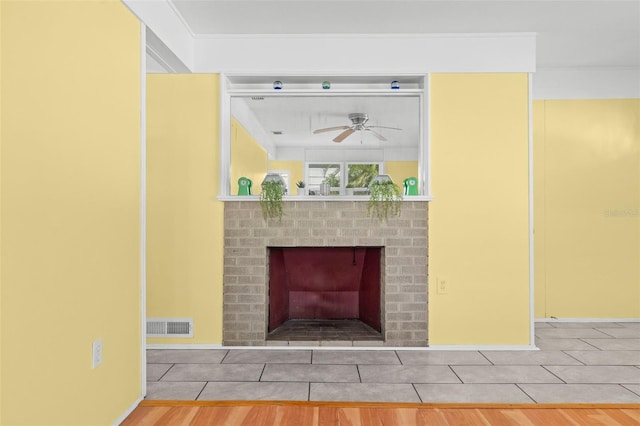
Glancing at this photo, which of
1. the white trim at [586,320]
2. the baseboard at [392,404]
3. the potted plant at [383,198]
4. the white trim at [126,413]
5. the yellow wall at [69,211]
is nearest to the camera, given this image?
the yellow wall at [69,211]

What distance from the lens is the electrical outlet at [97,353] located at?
181cm

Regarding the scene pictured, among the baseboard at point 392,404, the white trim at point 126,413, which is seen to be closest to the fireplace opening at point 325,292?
the baseboard at point 392,404

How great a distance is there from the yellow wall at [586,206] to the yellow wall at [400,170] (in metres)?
1.57

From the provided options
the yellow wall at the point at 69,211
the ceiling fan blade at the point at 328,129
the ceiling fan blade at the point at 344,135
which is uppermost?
the ceiling fan blade at the point at 328,129

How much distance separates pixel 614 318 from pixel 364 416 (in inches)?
127

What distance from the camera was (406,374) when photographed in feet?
8.52

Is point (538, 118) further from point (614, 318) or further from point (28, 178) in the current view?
point (28, 178)

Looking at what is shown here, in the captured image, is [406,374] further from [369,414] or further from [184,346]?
[184,346]

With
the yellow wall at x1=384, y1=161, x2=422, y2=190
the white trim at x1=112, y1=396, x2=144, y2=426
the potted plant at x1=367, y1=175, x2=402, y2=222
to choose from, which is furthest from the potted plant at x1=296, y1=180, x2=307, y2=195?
the white trim at x1=112, y1=396, x2=144, y2=426

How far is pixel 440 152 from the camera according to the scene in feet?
10.3

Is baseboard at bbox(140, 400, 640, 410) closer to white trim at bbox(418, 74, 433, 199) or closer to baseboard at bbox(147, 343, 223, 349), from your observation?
baseboard at bbox(147, 343, 223, 349)

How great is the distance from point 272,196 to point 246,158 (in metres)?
0.40

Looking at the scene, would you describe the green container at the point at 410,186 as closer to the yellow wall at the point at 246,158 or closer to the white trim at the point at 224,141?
the yellow wall at the point at 246,158

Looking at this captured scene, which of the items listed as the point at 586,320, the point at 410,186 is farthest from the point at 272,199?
the point at 586,320
